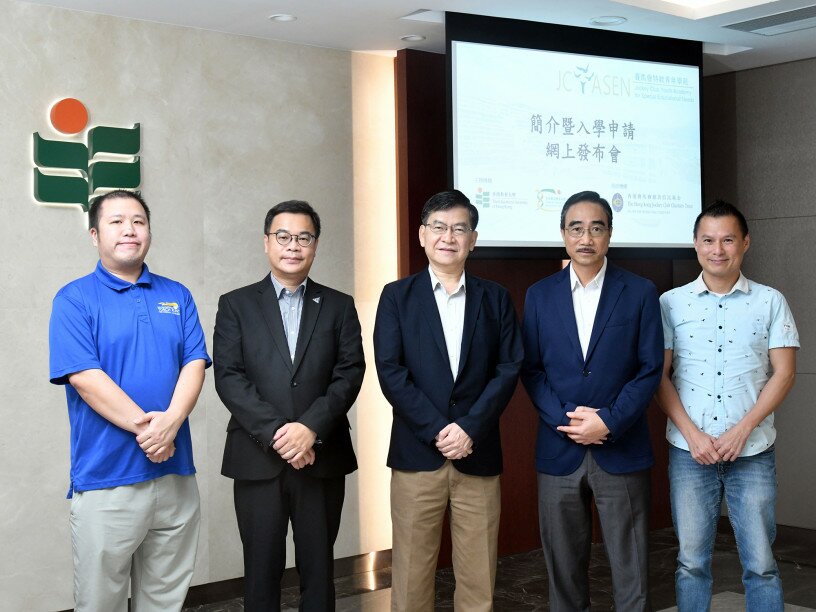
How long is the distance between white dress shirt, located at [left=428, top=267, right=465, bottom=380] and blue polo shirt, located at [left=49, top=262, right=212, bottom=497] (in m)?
0.92

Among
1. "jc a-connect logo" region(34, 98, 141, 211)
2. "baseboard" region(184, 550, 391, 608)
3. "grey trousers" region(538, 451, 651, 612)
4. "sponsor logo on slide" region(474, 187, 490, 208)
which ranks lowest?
"baseboard" region(184, 550, 391, 608)

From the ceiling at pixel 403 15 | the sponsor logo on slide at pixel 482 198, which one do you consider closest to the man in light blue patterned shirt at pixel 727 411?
the sponsor logo on slide at pixel 482 198

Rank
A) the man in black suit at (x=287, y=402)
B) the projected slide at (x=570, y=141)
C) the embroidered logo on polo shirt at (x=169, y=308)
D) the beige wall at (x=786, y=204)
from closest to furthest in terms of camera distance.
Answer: the embroidered logo on polo shirt at (x=169, y=308), the man in black suit at (x=287, y=402), the projected slide at (x=570, y=141), the beige wall at (x=786, y=204)

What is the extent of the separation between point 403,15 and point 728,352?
227cm

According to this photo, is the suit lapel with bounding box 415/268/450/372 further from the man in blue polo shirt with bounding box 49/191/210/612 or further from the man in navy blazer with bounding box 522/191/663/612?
the man in blue polo shirt with bounding box 49/191/210/612

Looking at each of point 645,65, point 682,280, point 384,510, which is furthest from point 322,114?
point 682,280

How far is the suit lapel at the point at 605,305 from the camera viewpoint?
11.3 feet

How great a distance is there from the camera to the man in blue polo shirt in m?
3.06

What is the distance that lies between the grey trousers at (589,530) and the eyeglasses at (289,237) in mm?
1206

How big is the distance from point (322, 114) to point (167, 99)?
0.87m

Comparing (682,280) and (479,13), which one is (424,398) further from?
(682,280)

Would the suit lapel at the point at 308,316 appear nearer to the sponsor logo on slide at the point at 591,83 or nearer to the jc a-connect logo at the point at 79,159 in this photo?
the jc a-connect logo at the point at 79,159

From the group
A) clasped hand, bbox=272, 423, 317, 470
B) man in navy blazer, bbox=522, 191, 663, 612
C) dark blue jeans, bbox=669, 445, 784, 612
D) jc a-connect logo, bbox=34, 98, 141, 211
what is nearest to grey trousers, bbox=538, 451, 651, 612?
man in navy blazer, bbox=522, 191, 663, 612

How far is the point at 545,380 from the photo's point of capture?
3539mm
